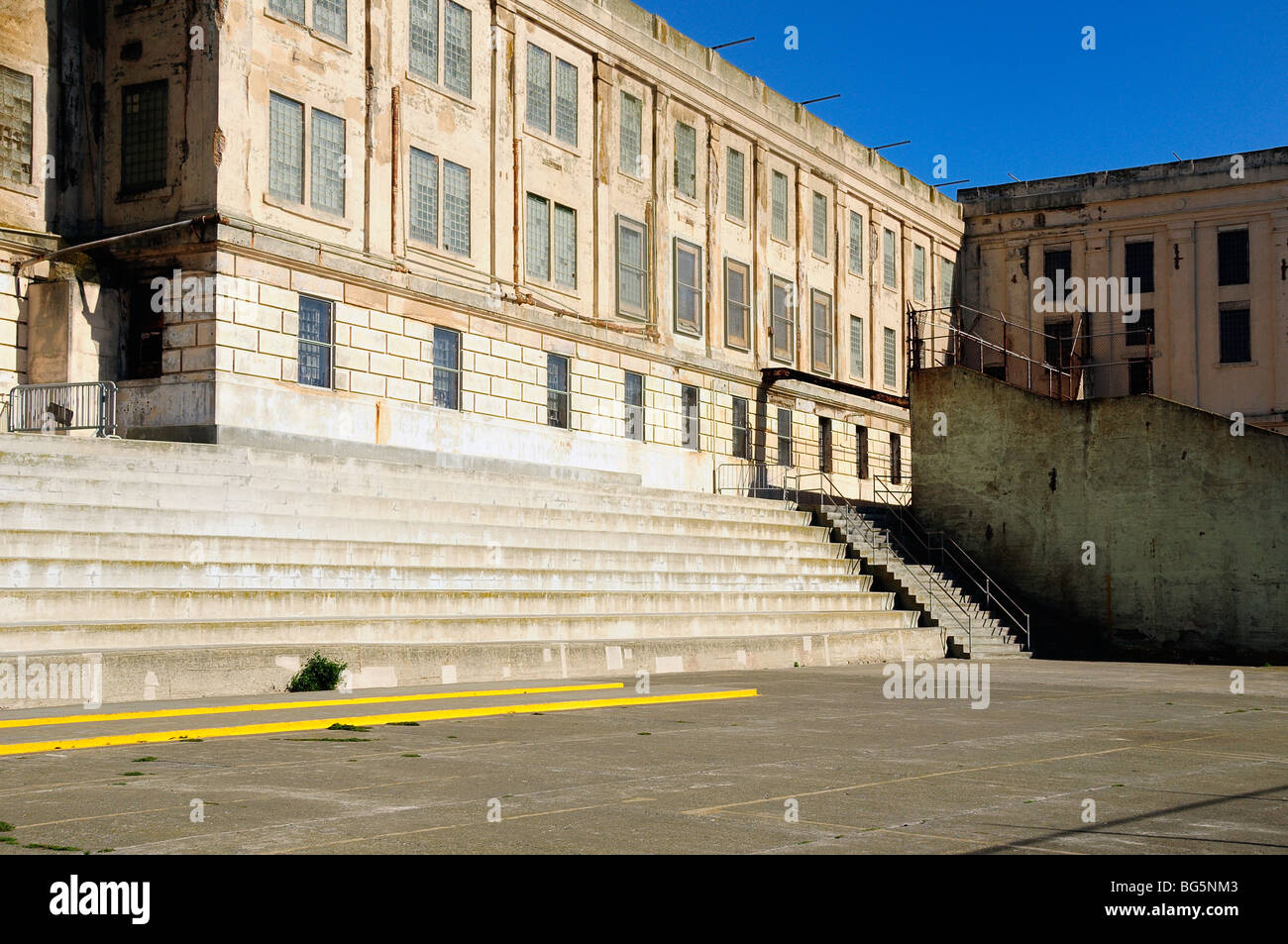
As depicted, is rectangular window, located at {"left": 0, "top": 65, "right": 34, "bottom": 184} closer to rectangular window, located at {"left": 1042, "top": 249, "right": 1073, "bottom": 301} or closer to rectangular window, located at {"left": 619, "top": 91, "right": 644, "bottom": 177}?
rectangular window, located at {"left": 619, "top": 91, "right": 644, "bottom": 177}

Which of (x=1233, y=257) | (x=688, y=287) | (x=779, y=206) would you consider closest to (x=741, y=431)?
(x=688, y=287)

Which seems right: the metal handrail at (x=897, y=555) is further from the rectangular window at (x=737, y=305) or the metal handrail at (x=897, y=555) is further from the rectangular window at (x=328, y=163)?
the rectangular window at (x=328, y=163)

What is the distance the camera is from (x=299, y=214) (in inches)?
1115

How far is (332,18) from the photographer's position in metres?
29.6

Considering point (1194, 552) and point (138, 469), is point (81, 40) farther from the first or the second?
point (1194, 552)

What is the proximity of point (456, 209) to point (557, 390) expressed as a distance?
5.33 metres

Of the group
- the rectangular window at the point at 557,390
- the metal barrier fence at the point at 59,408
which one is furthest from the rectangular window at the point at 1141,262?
the metal barrier fence at the point at 59,408

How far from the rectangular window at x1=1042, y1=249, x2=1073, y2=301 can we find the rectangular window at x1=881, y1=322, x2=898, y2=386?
287 inches

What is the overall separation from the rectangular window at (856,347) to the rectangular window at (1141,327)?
11359mm

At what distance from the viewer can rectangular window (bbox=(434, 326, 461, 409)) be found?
31.5 meters

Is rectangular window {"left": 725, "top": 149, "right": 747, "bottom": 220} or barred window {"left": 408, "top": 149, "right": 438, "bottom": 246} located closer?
barred window {"left": 408, "top": 149, "right": 438, "bottom": 246}

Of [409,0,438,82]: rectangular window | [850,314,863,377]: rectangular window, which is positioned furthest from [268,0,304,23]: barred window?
[850,314,863,377]: rectangular window
